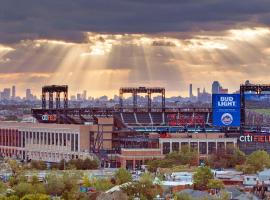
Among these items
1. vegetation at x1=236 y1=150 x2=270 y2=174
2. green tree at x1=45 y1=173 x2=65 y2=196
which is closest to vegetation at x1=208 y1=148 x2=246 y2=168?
vegetation at x1=236 y1=150 x2=270 y2=174

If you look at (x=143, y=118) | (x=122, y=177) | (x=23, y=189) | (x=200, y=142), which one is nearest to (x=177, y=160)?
(x=200, y=142)

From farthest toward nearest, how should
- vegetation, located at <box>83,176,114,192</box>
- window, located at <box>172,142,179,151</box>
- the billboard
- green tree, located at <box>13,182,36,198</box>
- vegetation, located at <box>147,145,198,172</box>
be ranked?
the billboard → window, located at <box>172,142,179,151</box> → vegetation, located at <box>147,145,198,172</box> → vegetation, located at <box>83,176,114,192</box> → green tree, located at <box>13,182,36,198</box>

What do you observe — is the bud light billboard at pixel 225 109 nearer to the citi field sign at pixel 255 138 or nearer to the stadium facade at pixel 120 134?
the stadium facade at pixel 120 134

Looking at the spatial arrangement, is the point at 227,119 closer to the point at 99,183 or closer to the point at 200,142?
the point at 200,142

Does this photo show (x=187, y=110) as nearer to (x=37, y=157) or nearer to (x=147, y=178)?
(x=37, y=157)

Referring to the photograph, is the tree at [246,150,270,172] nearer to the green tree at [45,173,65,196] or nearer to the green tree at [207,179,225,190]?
the green tree at [207,179,225,190]

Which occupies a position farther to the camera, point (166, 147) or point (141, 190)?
point (166, 147)

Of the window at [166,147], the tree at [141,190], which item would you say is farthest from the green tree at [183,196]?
the window at [166,147]

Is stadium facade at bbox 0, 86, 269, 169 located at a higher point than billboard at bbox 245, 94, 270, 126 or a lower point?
lower
